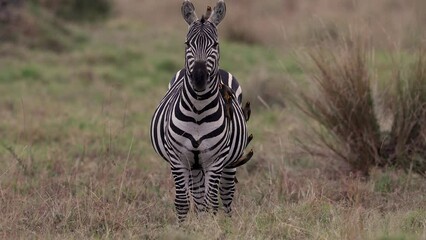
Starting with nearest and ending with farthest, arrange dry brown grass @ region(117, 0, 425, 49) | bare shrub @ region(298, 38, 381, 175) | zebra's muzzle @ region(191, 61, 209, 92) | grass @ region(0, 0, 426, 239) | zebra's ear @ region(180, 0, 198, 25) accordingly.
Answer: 1. zebra's muzzle @ region(191, 61, 209, 92)
2. grass @ region(0, 0, 426, 239)
3. zebra's ear @ region(180, 0, 198, 25)
4. bare shrub @ region(298, 38, 381, 175)
5. dry brown grass @ region(117, 0, 425, 49)

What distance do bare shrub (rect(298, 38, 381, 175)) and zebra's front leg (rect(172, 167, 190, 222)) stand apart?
2.40 meters

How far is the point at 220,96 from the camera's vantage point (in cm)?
655

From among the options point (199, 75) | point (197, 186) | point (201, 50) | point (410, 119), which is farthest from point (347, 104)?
point (199, 75)

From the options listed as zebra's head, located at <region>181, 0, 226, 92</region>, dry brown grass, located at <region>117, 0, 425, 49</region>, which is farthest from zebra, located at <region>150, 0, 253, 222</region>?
dry brown grass, located at <region>117, 0, 425, 49</region>

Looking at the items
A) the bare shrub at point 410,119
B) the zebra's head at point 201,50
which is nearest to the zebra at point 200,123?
the zebra's head at point 201,50

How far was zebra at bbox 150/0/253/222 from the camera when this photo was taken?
6.10 meters

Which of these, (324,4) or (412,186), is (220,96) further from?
(324,4)

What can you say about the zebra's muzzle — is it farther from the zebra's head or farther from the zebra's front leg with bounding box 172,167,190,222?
the zebra's front leg with bounding box 172,167,190,222

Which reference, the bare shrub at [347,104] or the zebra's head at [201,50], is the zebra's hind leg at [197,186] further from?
the bare shrub at [347,104]

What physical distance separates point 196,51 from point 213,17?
0.51m

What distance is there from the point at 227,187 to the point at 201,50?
1.61 metres

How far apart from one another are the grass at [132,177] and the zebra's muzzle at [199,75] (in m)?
0.95

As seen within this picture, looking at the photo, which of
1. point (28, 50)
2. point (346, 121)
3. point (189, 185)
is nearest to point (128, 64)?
point (28, 50)

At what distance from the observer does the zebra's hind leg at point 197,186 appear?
686 centimetres
